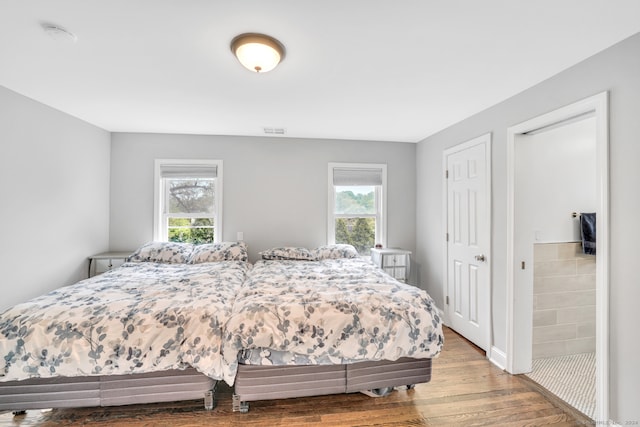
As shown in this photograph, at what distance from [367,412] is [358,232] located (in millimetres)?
2510

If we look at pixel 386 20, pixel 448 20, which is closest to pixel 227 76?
pixel 386 20

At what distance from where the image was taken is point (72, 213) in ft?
10.3

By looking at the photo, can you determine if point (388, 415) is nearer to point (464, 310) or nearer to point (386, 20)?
point (464, 310)

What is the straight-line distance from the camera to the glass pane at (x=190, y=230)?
12.8 ft

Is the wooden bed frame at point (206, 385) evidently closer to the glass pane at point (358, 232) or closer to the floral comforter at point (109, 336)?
the floral comforter at point (109, 336)

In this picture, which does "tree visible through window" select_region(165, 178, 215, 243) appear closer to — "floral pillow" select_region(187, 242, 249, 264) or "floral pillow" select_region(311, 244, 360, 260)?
"floral pillow" select_region(187, 242, 249, 264)

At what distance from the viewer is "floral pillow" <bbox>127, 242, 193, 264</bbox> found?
11.0ft

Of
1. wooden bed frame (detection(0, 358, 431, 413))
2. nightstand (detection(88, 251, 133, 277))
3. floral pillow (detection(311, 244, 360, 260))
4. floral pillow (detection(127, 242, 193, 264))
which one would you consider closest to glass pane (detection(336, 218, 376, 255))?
floral pillow (detection(311, 244, 360, 260))

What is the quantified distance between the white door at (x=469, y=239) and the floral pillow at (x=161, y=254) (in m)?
3.28

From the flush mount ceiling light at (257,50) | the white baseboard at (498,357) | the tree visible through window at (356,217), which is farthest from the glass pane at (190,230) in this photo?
the white baseboard at (498,357)

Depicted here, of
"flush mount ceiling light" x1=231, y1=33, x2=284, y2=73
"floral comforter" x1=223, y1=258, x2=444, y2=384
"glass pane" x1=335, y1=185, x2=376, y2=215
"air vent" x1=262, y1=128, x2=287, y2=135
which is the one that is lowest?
"floral comforter" x1=223, y1=258, x2=444, y2=384

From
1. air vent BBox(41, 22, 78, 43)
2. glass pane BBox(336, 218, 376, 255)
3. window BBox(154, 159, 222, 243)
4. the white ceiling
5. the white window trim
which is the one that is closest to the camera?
the white ceiling

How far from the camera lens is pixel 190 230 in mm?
3898

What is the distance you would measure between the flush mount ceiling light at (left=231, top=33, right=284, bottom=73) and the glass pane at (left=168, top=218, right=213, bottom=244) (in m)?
2.66
